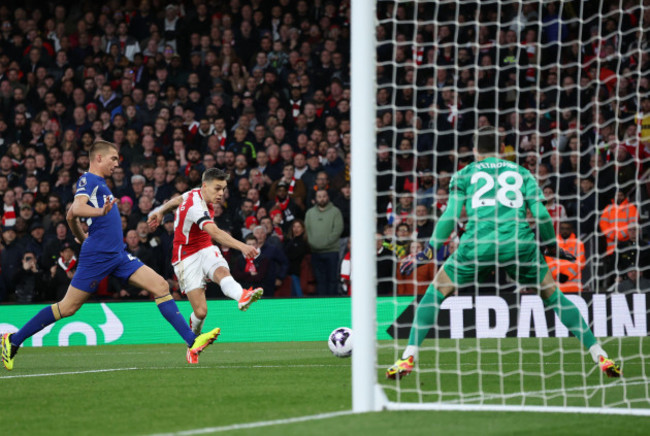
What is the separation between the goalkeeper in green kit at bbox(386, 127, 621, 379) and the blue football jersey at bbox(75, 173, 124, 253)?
10.7 feet

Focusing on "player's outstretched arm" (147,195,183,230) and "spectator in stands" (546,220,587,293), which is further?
"spectator in stands" (546,220,587,293)

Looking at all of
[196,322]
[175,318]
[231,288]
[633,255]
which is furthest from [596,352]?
[633,255]

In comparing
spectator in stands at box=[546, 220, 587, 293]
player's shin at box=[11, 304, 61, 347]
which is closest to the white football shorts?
player's shin at box=[11, 304, 61, 347]

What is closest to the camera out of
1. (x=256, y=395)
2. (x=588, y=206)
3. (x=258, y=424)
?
(x=258, y=424)

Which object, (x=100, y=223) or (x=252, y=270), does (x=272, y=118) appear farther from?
(x=100, y=223)

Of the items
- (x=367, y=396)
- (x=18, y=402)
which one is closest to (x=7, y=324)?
(x=18, y=402)

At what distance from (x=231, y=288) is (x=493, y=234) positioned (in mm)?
3136

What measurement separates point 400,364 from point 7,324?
837 cm

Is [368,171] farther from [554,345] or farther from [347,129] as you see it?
[347,129]

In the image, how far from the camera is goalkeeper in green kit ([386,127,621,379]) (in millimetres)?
7574

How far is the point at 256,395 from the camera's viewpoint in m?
6.73

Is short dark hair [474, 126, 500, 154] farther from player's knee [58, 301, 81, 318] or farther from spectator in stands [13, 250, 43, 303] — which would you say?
spectator in stands [13, 250, 43, 303]

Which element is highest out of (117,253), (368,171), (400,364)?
(368,171)

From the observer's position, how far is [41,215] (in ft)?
51.5
